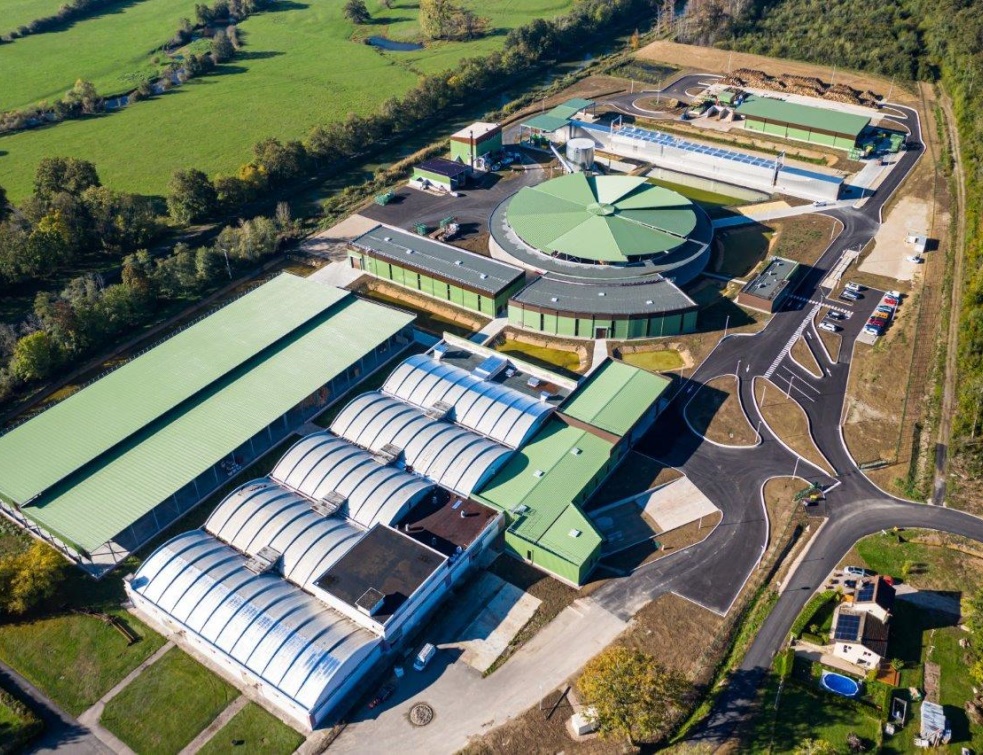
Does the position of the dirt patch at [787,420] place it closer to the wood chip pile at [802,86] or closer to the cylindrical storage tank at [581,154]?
the cylindrical storage tank at [581,154]

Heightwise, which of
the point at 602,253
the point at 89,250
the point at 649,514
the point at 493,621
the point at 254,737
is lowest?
the point at 254,737

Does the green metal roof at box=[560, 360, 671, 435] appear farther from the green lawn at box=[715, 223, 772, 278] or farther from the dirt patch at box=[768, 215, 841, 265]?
the dirt patch at box=[768, 215, 841, 265]

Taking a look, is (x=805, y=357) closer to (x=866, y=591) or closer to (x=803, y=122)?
(x=866, y=591)

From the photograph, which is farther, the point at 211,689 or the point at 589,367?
the point at 589,367

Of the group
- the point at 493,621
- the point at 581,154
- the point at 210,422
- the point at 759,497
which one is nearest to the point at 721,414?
the point at 759,497

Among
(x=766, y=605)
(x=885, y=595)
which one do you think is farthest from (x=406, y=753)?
(x=885, y=595)

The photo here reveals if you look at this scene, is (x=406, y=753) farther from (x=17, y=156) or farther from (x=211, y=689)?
(x=17, y=156)
